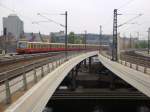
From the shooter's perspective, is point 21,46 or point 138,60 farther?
point 21,46

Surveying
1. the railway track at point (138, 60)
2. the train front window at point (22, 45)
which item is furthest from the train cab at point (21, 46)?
the railway track at point (138, 60)

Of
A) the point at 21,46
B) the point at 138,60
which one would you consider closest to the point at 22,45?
the point at 21,46

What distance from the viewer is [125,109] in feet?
148

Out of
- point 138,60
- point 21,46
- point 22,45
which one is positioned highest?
point 22,45

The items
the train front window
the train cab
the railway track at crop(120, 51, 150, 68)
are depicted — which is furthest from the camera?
the train cab

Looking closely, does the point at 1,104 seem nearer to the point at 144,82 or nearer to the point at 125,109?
the point at 144,82

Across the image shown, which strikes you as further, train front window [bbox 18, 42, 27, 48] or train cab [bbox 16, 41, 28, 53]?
train cab [bbox 16, 41, 28, 53]

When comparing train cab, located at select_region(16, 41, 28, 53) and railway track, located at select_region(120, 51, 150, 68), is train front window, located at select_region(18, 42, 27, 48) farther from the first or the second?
railway track, located at select_region(120, 51, 150, 68)

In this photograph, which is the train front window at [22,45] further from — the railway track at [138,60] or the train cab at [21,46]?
the railway track at [138,60]

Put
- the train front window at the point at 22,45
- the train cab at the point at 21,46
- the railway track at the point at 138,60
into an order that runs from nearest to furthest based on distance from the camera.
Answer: the railway track at the point at 138,60 → the train front window at the point at 22,45 → the train cab at the point at 21,46

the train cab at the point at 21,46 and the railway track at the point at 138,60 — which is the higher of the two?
the train cab at the point at 21,46

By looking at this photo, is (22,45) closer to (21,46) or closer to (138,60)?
(21,46)

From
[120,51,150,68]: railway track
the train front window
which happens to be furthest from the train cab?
[120,51,150,68]: railway track

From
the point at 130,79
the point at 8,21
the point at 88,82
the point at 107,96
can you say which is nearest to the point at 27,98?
the point at 130,79
